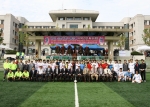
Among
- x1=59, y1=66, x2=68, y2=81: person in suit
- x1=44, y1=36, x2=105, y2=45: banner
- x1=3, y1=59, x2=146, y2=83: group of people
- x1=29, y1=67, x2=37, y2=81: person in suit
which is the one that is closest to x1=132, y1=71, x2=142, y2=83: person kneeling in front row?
x1=3, y1=59, x2=146, y2=83: group of people

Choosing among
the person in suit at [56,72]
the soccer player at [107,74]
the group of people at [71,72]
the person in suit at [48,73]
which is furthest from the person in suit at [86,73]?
the person in suit at [48,73]

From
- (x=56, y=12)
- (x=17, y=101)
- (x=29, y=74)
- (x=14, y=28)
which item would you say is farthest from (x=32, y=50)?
(x=17, y=101)

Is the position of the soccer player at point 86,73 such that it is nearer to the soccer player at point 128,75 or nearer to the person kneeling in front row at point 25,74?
the soccer player at point 128,75

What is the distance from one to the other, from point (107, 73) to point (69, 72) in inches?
109

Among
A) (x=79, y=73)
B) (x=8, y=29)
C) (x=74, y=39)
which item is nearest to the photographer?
(x=79, y=73)

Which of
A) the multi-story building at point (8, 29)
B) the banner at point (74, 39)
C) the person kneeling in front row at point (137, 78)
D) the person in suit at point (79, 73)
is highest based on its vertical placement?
the multi-story building at point (8, 29)

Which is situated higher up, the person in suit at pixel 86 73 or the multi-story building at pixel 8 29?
the multi-story building at pixel 8 29

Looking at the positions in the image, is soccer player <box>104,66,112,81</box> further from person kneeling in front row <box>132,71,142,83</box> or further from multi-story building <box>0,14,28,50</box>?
multi-story building <box>0,14,28,50</box>

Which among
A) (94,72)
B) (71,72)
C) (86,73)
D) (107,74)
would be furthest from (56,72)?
(107,74)

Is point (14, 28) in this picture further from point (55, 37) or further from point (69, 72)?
point (69, 72)

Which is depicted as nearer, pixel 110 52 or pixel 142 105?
pixel 142 105

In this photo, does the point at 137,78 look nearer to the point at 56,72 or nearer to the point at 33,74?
the point at 56,72

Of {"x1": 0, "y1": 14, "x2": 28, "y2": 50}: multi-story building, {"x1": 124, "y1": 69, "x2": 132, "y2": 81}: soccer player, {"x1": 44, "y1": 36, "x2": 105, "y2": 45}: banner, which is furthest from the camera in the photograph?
{"x1": 0, "y1": 14, "x2": 28, "y2": 50}: multi-story building

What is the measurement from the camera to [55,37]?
2497 centimetres
